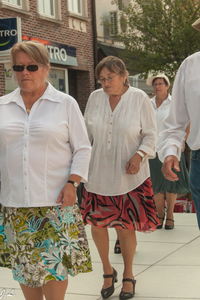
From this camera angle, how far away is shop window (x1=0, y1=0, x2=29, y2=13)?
12.7m

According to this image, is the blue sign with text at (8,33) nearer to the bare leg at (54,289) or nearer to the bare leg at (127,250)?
the bare leg at (127,250)

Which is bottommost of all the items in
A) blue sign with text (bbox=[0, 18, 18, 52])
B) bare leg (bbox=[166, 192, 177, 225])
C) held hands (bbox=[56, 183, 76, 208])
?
bare leg (bbox=[166, 192, 177, 225])

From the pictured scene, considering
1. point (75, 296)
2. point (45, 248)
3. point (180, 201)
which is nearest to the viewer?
point (45, 248)

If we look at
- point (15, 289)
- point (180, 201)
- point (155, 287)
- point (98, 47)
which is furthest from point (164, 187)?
point (98, 47)

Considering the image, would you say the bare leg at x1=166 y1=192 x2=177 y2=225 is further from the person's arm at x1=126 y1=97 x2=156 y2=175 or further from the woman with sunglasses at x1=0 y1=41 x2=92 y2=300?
the woman with sunglasses at x1=0 y1=41 x2=92 y2=300

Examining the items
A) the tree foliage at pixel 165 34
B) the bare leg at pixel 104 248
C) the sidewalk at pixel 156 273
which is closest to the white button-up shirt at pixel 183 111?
the bare leg at pixel 104 248

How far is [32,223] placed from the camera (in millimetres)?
2801

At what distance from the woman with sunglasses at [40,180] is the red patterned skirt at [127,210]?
3.43 ft

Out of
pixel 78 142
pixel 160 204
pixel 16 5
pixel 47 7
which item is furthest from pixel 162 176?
pixel 47 7

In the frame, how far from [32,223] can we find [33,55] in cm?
105

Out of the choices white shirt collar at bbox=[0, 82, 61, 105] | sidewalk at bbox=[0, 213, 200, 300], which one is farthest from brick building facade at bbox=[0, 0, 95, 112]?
white shirt collar at bbox=[0, 82, 61, 105]

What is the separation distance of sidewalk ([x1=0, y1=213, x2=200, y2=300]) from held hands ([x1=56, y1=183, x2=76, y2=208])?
138cm

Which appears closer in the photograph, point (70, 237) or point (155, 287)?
point (70, 237)

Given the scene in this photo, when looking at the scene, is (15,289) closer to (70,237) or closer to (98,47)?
(70,237)
